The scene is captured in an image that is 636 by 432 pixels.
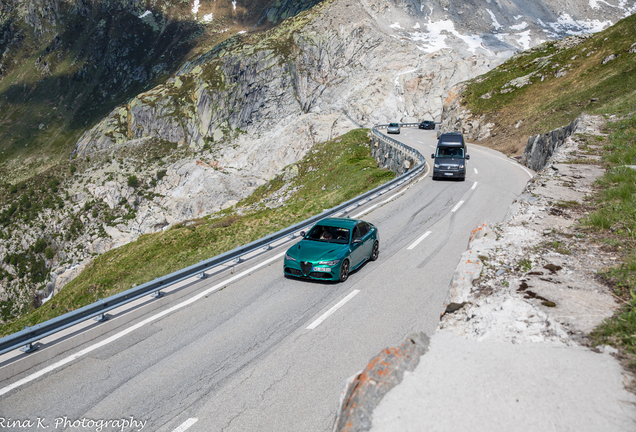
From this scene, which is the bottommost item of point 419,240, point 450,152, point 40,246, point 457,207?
point 40,246

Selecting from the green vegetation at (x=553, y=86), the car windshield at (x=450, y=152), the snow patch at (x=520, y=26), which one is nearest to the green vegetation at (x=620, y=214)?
the car windshield at (x=450, y=152)

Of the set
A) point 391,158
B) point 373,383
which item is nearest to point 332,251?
point 373,383

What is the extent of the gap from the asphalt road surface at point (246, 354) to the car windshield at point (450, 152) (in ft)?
41.6

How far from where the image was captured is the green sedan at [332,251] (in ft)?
32.3

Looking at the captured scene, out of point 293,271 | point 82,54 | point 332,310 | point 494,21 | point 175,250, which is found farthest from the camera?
point 82,54

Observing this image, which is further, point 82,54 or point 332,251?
point 82,54

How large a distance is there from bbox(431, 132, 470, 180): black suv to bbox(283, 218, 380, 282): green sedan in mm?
12554

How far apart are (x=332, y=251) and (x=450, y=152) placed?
16.2 m

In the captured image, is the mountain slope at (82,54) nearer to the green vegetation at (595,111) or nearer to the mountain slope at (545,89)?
the mountain slope at (545,89)

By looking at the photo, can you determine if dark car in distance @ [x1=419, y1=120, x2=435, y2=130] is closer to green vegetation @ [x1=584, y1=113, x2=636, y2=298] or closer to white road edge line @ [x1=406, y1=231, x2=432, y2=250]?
green vegetation @ [x1=584, y1=113, x2=636, y2=298]

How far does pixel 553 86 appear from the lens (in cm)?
4359

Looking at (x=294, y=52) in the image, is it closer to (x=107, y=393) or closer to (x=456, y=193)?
(x=456, y=193)

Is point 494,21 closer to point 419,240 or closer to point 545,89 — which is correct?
point 545,89

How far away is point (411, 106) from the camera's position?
67.6 metres
